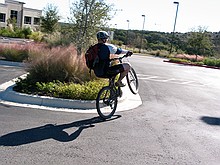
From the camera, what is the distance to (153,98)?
8.75 m

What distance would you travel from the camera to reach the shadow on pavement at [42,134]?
4.38 m

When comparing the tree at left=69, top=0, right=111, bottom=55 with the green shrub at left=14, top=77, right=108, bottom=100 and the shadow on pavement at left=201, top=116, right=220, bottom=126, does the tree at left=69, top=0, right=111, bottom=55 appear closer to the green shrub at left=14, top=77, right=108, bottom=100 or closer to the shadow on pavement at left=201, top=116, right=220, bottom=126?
the green shrub at left=14, top=77, right=108, bottom=100

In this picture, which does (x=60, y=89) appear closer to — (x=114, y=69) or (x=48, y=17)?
(x=114, y=69)

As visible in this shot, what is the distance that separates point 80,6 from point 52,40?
295 centimetres

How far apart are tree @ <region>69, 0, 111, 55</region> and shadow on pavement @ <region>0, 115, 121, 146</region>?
7643 mm

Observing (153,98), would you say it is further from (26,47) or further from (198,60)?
(198,60)

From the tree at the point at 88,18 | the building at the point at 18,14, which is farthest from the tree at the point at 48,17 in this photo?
the tree at the point at 88,18

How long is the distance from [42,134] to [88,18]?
9315 mm

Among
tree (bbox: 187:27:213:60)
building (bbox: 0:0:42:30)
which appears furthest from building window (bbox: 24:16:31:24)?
tree (bbox: 187:27:213:60)

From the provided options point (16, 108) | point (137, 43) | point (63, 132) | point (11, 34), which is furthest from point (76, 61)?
point (137, 43)

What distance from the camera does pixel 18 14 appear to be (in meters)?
58.3

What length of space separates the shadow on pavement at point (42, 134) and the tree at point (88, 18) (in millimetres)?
7643

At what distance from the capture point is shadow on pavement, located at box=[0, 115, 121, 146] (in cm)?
438

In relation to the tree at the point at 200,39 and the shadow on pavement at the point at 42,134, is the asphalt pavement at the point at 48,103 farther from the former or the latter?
the tree at the point at 200,39
